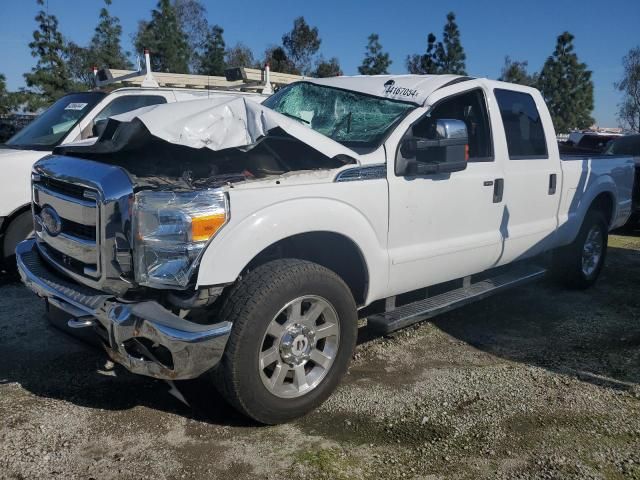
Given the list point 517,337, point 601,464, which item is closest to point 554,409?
point 601,464

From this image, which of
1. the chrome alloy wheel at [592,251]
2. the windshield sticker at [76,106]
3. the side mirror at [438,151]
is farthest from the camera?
the windshield sticker at [76,106]

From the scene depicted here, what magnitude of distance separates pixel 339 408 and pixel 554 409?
135 cm

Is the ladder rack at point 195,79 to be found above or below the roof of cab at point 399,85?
above

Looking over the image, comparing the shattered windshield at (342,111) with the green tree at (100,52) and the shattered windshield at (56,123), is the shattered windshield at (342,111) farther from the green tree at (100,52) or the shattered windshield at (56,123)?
the green tree at (100,52)

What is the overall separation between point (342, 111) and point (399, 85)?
475 millimetres

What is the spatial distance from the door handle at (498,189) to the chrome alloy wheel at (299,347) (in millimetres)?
1860

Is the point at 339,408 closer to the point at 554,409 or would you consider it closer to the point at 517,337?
the point at 554,409

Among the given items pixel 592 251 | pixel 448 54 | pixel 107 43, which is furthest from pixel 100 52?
pixel 592 251

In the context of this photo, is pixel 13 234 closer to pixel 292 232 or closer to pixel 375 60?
pixel 292 232

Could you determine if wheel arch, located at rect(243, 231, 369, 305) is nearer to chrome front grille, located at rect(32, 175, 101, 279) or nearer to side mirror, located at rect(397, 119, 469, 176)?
side mirror, located at rect(397, 119, 469, 176)

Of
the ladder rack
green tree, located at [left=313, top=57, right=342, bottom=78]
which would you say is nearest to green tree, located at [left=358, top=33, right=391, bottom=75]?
green tree, located at [left=313, top=57, right=342, bottom=78]

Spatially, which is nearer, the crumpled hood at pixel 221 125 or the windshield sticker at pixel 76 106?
the crumpled hood at pixel 221 125

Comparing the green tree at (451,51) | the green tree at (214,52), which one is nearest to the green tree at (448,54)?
the green tree at (451,51)

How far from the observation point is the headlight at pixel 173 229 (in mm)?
2846
